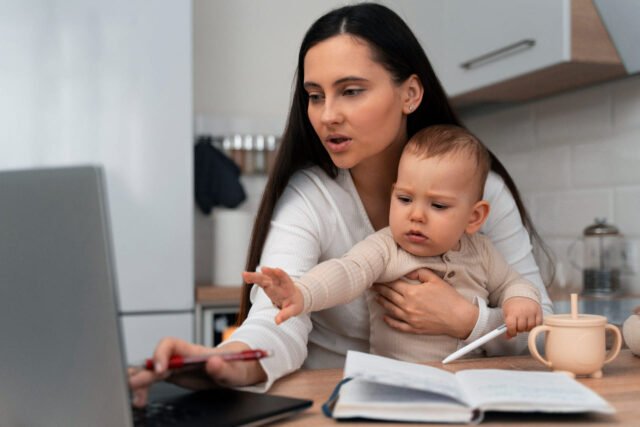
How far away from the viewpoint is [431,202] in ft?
4.33

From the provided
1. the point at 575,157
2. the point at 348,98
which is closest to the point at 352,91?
the point at 348,98

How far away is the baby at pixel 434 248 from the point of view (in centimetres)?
127

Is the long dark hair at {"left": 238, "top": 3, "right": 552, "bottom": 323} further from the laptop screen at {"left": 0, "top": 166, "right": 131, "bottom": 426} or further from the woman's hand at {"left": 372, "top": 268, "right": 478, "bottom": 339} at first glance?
the laptop screen at {"left": 0, "top": 166, "right": 131, "bottom": 426}

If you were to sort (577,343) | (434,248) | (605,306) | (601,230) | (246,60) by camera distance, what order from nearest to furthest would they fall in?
Result: (577,343), (434,248), (605,306), (601,230), (246,60)

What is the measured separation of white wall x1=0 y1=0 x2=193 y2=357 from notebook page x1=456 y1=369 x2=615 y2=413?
5.71 ft

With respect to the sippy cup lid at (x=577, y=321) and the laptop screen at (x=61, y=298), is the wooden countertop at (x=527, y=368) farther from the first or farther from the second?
the laptop screen at (x=61, y=298)

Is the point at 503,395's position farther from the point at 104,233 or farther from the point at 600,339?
the point at 104,233

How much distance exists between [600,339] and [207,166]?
6.87 ft

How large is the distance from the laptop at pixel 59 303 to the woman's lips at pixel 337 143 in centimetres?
81

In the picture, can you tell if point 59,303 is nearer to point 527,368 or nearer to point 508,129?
point 527,368

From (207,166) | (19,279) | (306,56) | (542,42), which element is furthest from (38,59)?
(19,279)

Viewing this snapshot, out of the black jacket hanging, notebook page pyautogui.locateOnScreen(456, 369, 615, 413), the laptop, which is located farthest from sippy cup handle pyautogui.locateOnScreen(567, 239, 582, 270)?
the laptop

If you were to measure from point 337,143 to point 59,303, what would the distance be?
2.75ft

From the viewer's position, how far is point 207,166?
2.96m
